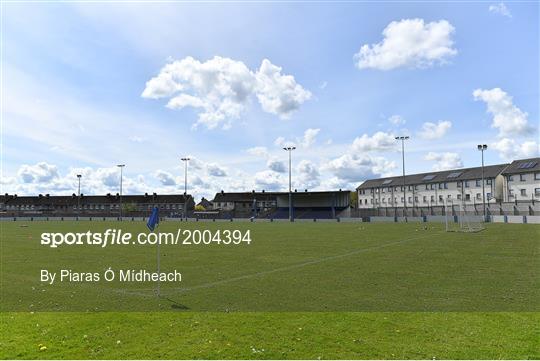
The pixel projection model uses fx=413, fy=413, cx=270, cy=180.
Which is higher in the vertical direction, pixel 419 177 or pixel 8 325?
pixel 419 177

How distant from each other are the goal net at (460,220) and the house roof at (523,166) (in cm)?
1014

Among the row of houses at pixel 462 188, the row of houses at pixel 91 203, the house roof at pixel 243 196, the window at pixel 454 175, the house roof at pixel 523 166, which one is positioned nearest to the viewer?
the house roof at pixel 523 166

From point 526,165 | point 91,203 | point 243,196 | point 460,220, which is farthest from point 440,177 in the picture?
point 91,203

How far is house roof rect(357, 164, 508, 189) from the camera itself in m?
79.2

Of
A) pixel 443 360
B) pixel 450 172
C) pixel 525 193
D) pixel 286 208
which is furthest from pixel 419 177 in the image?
pixel 443 360

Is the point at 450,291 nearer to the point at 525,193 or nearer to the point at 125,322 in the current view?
the point at 125,322

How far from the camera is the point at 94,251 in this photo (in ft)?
67.6

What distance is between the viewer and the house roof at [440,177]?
79.2 metres

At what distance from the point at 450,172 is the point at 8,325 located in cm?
9097

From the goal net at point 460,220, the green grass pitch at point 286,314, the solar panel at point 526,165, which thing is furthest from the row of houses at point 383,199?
the green grass pitch at point 286,314

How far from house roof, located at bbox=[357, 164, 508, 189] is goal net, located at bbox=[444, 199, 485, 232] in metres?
5.33

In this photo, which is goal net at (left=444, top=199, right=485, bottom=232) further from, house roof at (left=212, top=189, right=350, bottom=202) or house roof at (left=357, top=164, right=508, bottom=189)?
house roof at (left=212, top=189, right=350, bottom=202)

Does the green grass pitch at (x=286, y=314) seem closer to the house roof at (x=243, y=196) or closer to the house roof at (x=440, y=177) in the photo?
the house roof at (x=440, y=177)

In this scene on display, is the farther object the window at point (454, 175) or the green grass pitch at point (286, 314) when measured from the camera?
the window at point (454, 175)
